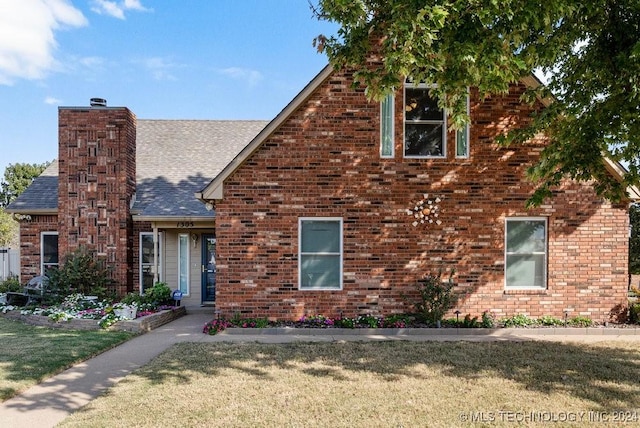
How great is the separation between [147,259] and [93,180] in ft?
9.20

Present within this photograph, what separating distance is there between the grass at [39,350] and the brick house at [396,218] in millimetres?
2607

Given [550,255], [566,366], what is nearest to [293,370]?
[566,366]

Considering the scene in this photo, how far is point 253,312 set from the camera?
9258 millimetres

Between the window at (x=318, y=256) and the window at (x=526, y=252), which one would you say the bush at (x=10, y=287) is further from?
the window at (x=526, y=252)

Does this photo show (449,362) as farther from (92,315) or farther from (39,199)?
(39,199)

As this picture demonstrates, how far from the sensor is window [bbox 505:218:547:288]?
31.4 ft

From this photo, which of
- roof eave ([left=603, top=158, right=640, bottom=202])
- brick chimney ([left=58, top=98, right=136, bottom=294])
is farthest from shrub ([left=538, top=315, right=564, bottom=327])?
brick chimney ([left=58, top=98, right=136, bottom=294])

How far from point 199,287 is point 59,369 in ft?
20.6

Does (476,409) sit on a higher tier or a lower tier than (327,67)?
lower

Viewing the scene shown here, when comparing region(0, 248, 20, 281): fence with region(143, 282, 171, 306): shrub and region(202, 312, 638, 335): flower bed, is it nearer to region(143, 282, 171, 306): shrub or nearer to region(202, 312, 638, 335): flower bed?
region(143, 282, 171, 306): shrub

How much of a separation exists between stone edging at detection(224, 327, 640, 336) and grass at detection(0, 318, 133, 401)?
2.60 metres

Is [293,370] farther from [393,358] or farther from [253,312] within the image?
[253,312]

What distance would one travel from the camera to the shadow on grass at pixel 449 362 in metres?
5.61

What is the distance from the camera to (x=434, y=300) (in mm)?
9109
